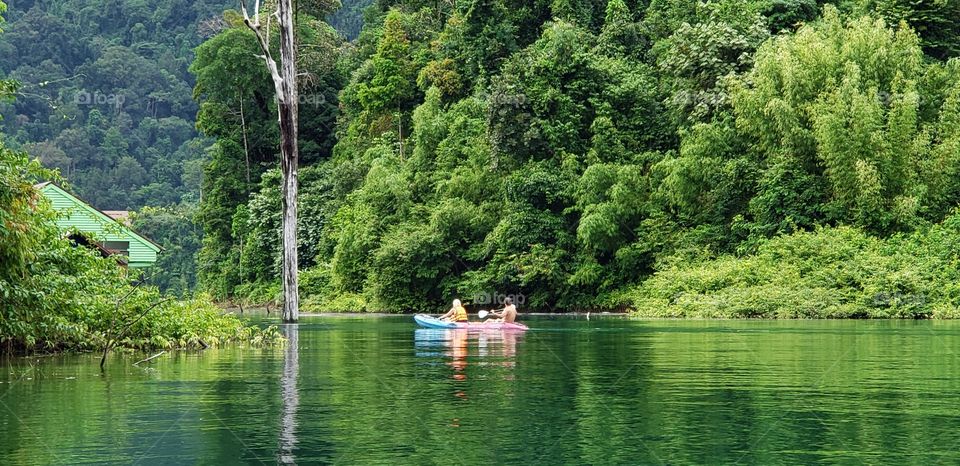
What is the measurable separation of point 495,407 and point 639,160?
37377 mm

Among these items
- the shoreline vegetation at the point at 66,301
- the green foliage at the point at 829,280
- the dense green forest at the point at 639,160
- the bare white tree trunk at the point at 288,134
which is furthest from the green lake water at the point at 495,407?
the dense green forest at the point at 639,160

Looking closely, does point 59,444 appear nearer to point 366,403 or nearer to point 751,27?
point 366,403

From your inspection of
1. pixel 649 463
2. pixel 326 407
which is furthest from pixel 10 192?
pixel 649 463

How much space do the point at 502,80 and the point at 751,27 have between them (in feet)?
32.8

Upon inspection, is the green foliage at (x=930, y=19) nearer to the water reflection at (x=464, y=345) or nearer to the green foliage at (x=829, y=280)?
the green foliage at (x=829, y=280)

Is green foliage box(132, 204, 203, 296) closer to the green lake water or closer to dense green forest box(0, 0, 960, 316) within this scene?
dense green forest box(0, 0, 960, 316)

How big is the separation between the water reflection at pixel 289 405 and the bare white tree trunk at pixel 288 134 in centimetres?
1192

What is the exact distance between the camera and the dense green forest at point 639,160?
40.8 metres

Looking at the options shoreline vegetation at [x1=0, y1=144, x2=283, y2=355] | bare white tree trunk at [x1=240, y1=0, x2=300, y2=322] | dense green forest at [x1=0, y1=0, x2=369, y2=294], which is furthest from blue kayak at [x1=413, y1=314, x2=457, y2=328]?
dense green forest at [x1=0, y1=0, x2=369, y2=294]

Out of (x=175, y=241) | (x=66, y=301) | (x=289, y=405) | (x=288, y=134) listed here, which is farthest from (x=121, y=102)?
(x=289, y=405)

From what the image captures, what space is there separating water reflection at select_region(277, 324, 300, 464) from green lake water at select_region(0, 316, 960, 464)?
5 centimetres

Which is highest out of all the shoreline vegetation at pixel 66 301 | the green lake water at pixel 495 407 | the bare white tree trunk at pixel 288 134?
the bare white tree trunk at pixel 288 134

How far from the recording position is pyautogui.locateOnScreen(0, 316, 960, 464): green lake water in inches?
371

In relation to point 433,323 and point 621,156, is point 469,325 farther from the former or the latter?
point 621,156
